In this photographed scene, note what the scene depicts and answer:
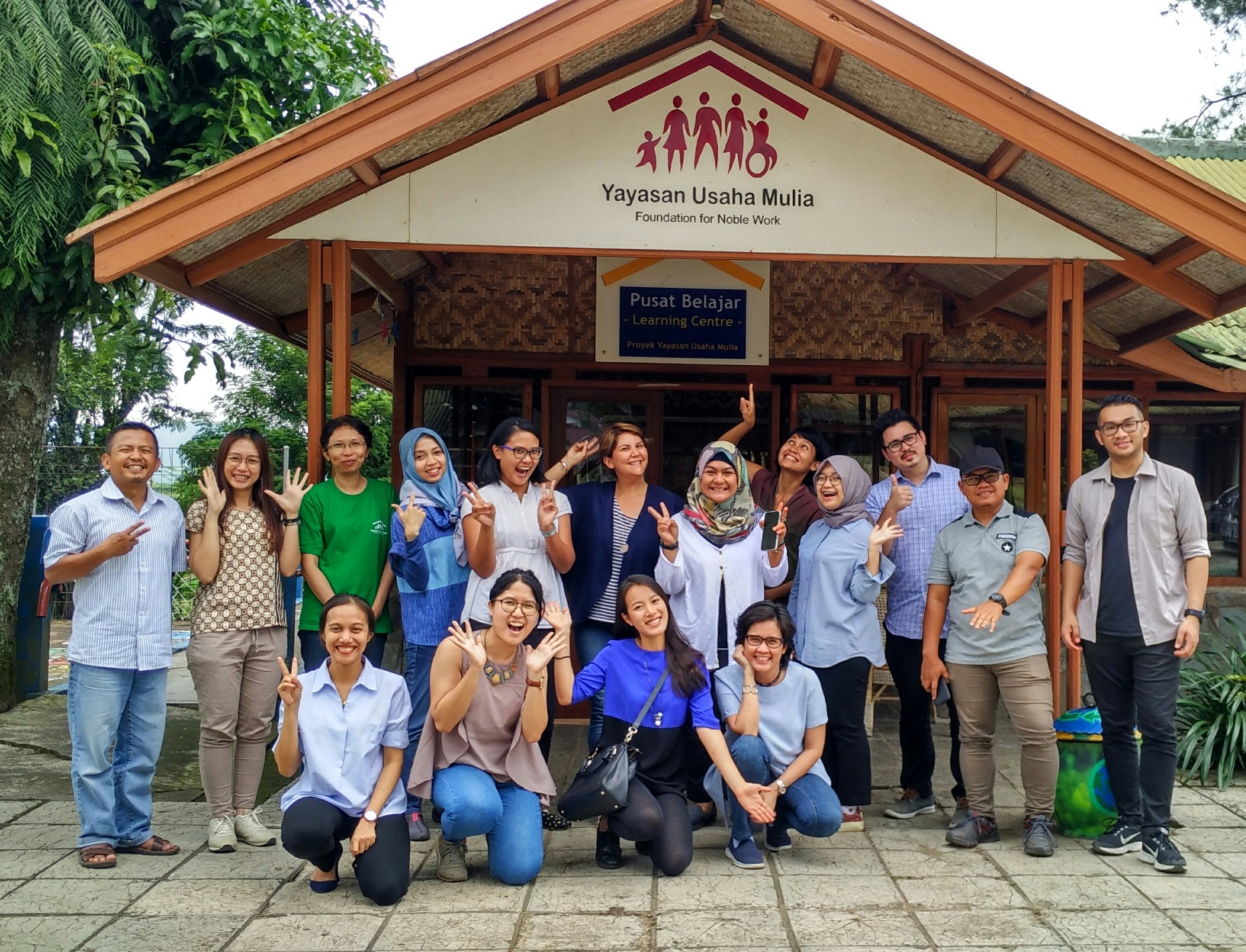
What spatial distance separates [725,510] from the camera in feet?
15.3

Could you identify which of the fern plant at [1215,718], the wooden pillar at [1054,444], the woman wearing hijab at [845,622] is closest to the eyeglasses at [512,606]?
the woman wearing hijab at [845,622]

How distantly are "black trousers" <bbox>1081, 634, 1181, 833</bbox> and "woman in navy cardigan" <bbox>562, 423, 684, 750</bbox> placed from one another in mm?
1963

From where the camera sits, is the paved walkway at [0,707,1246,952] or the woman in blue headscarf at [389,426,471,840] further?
the woman in blue headscarf at [389,426,471,840]

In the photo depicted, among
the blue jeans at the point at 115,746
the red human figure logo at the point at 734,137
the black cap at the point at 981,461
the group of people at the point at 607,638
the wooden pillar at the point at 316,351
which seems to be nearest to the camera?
the group of people at the point at 607,638

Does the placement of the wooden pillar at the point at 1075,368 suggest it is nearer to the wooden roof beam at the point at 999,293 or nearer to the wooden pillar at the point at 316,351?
the wooden roof beam at the point at 999,293

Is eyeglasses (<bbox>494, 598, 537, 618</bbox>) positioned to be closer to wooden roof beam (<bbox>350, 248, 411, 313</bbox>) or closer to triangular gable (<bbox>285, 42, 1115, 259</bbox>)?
triangular gable (<bbox>285, 42, 1115, 259</bbox>)

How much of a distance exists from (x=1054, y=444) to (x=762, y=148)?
2.06m

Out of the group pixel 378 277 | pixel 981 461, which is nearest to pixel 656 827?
pixel 981 461

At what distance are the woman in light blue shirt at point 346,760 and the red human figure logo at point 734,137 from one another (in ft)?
9.07

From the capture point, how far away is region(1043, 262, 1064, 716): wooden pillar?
535 centimetres

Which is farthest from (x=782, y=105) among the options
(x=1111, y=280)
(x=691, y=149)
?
(x=1111, y=280)

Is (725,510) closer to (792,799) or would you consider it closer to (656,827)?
(792,799)

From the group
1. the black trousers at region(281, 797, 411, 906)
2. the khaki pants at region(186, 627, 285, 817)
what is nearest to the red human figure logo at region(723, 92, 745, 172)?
the khaki pants at region(186, 627, 285, 817)

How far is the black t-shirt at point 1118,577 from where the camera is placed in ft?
14.7
